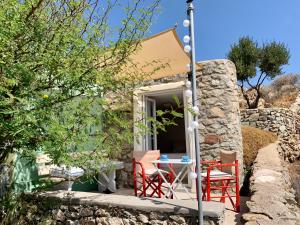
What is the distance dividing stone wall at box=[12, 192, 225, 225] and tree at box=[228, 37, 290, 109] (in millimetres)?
15319

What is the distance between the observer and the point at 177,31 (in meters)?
5.32

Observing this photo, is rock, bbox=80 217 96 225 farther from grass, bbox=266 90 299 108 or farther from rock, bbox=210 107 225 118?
grass, bbox=266 90 299 108

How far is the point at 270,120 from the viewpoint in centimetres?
1198

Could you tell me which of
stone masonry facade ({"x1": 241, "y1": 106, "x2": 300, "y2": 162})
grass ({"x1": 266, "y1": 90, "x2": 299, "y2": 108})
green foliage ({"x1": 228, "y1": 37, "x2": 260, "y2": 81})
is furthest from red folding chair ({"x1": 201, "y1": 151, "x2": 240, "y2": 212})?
grass ({"x1": 266, "y1": 90, "x2": 299, "y2": 108})

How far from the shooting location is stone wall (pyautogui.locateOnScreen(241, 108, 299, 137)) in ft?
39.1

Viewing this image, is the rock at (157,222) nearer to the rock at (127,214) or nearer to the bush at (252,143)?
the rock at (127,214)

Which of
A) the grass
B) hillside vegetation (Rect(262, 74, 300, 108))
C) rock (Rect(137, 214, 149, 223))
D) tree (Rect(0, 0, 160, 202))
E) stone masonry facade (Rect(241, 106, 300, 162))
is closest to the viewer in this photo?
tree (Rect(0, 0, 160, 202))

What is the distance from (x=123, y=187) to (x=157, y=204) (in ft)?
13.3

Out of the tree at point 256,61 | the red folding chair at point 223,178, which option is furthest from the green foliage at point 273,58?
the red folding chair at point 223,178

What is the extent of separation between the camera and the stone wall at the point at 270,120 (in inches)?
469

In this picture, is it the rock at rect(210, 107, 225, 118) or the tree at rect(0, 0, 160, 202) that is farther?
the rock at rect(210, 107, 225, 118)

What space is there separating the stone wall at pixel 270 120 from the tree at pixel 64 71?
9.57m

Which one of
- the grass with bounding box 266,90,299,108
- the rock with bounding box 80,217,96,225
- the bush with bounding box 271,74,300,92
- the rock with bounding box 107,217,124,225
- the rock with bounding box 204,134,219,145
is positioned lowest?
the rock with bounding box 80,217,96,225

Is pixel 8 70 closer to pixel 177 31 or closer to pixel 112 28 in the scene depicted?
pixel 112 28
